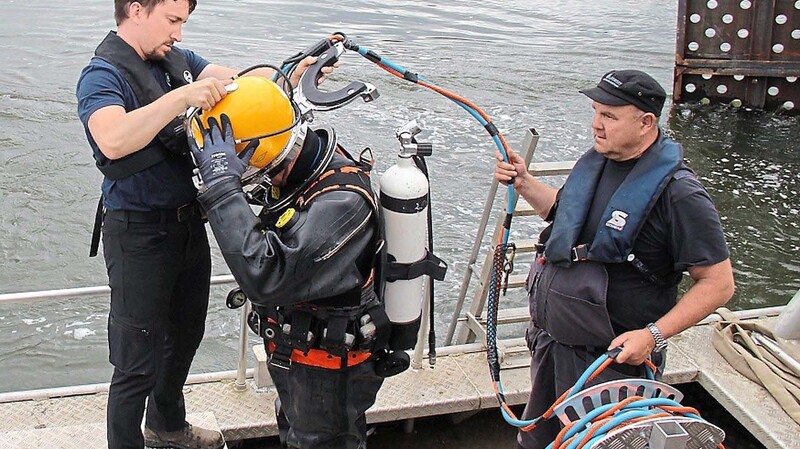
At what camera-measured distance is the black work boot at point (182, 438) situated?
358 cm

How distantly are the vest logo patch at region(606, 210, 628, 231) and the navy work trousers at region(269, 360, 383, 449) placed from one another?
0.95m

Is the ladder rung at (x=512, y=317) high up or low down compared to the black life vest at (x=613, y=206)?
down

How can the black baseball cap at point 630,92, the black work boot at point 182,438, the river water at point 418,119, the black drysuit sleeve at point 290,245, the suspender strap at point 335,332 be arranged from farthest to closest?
the river water at point 418,119 < the black work boot at point 182,438 < the black baseball cap at point 630,92 < the suspender strap at point 335,332 < the black drysuit sleeve at point 290,245

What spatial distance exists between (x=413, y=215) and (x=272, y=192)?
0.47 metres

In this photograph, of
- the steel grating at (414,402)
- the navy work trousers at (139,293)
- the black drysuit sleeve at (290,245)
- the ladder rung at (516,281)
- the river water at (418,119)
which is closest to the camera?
the black drysuit sleeve at (290,245)

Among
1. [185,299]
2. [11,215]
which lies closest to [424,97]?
[11,215]

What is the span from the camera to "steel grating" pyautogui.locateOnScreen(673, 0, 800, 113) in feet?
35.2

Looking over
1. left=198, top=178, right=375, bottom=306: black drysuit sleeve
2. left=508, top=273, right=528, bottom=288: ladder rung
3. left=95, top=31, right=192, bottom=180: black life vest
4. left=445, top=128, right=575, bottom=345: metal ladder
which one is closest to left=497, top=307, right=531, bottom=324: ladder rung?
left=445, top=128, right=575, bottom=345: metal ladder

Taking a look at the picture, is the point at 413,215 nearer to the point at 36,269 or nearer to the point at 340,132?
the point at 36,269

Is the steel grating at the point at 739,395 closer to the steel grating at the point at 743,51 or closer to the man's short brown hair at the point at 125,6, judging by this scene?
the man's short brown hair at the point at 125,6

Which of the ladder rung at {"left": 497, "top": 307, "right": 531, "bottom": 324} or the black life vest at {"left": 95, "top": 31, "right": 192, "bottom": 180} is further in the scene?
the ladder rung at {"left": 497, "top": 307, "right": 531, "bottom": 324}

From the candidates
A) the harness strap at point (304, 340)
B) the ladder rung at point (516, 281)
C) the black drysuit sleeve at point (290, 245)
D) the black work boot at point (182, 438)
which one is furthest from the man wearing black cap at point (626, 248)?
the black work boot at point (182, 438)

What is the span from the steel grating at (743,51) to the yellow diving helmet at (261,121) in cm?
938

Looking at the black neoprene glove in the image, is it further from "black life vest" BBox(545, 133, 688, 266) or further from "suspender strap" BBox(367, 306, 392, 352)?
"black life vest" BBox(545, 133, 688, 266)
